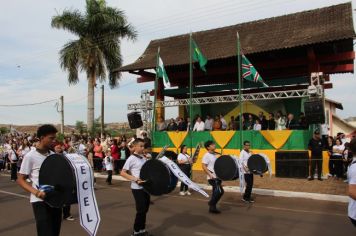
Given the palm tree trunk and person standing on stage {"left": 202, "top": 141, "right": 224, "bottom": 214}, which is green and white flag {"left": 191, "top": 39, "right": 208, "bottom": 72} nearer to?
person standing on stage {"left": 202, "top": 141, "right": 224, "bottom": 214}

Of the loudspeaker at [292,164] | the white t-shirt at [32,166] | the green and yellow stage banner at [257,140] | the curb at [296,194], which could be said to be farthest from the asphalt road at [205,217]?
the green and yellow stage banner at [257,140]

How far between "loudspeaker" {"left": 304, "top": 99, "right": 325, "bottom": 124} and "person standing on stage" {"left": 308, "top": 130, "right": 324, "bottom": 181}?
1.55ft

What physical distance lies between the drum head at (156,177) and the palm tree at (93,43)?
25.2 meters

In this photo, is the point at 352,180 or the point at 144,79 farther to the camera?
the point at 144,79

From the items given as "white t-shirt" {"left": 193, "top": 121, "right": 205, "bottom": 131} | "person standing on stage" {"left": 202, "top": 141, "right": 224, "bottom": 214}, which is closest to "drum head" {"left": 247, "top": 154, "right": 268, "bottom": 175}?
"person standing on stage" {"left": 202, "top": 141, "right": 224, "bottom": 214}

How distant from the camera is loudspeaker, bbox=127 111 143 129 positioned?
67.4 ft

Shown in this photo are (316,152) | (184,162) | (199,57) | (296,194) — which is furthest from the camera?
(199,57)

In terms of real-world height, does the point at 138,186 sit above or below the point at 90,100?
below

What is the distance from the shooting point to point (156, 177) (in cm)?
679

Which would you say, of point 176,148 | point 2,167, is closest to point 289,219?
point 176,148

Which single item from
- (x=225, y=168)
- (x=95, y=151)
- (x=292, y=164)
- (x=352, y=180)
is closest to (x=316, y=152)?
(x=292, y=164)

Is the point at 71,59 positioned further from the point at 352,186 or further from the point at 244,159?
the point at 352,186

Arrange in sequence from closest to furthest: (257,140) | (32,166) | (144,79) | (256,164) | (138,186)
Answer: (32,166)
(138,186)
(256,164)
(257,140)
(144,79)

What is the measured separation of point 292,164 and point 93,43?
1997cm
